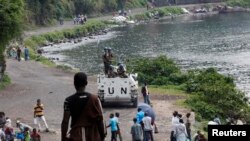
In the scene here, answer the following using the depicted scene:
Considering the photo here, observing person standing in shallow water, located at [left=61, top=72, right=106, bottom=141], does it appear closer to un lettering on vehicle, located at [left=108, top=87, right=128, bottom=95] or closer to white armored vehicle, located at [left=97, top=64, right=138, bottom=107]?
white armored vehicle, located at [left=97, top=64, right=138, bottom=107]

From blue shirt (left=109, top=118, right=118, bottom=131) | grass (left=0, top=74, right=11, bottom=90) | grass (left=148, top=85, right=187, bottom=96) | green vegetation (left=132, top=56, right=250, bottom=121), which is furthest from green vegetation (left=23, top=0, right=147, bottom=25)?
blue shirt (left=109, top=118, right=118, bottom=131)

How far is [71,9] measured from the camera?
Answer: 110 metres

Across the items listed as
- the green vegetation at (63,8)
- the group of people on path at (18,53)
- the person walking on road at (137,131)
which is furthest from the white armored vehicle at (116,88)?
the green vegetation at (63,8)

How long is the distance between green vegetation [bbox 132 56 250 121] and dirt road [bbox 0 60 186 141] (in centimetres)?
161

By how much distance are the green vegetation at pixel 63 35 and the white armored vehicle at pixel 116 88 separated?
3535cm

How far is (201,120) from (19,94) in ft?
40.2

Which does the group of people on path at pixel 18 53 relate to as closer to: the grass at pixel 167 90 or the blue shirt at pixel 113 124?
the grass at pixel 167 90

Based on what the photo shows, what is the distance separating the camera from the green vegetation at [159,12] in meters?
127

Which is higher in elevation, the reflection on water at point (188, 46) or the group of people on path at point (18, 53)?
the group of people on path at point (18, 53)

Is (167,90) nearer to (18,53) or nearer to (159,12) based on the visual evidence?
(18,53)

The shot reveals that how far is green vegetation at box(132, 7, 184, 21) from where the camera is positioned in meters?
127

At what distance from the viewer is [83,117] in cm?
1014

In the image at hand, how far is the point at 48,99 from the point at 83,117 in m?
26.0

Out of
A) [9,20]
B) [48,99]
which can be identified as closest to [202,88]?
[48,99]
